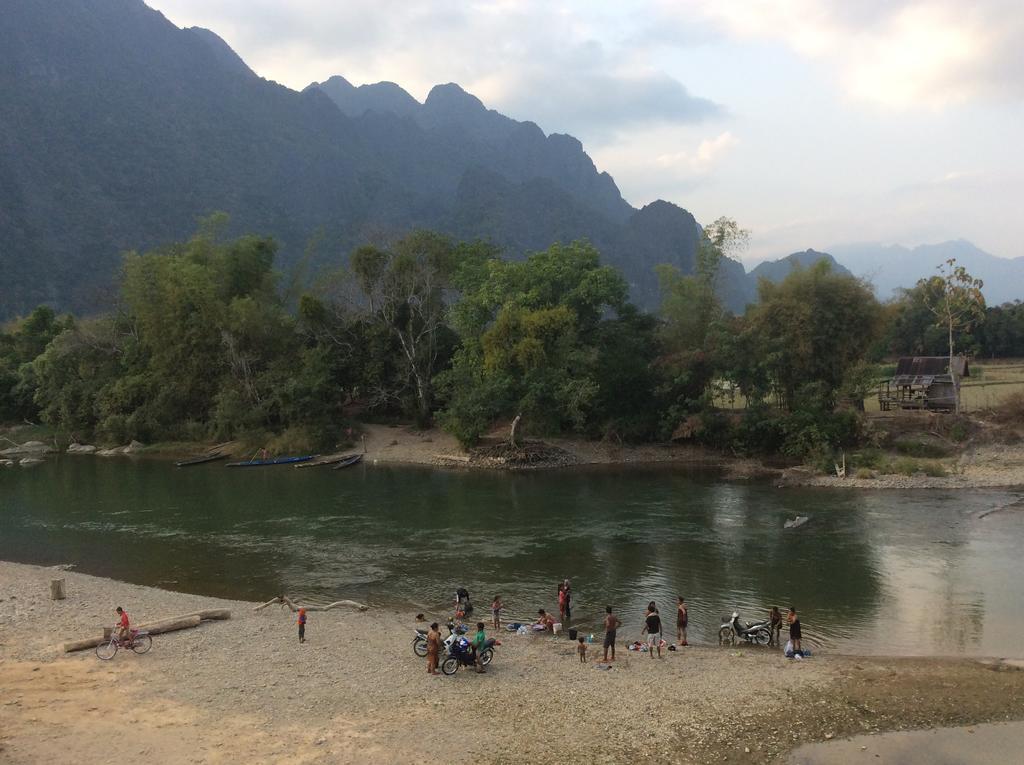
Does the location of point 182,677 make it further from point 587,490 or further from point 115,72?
point 115,72

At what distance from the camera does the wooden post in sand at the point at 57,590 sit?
22.6 metres

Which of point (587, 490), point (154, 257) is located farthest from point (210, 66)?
point (587, 490)

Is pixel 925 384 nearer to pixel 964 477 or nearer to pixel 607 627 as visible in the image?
pixel 964 477

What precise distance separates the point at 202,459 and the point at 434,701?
156ft

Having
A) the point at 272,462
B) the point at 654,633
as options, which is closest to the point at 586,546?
the point at 654,633

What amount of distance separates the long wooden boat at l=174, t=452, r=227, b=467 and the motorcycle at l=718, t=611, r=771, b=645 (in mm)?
47118

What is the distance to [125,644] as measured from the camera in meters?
17.7

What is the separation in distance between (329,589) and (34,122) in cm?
14280

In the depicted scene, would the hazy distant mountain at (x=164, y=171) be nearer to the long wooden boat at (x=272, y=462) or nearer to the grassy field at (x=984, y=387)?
the long wooden boat at (x=272, y=462)

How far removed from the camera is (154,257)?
62.9 meters

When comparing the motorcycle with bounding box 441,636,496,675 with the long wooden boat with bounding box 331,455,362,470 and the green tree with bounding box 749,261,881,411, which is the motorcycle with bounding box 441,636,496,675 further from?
the long wooden boat with bounding box 331,455,362,470

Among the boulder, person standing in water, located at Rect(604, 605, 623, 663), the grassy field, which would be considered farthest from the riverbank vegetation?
person standing in water, located at Rect(604, 605, 623, 663)

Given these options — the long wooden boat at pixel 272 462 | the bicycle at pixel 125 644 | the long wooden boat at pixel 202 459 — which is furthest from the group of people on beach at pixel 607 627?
the long wooden boat at pixel 202 459

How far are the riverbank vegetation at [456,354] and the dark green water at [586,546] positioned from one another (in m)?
7.42
